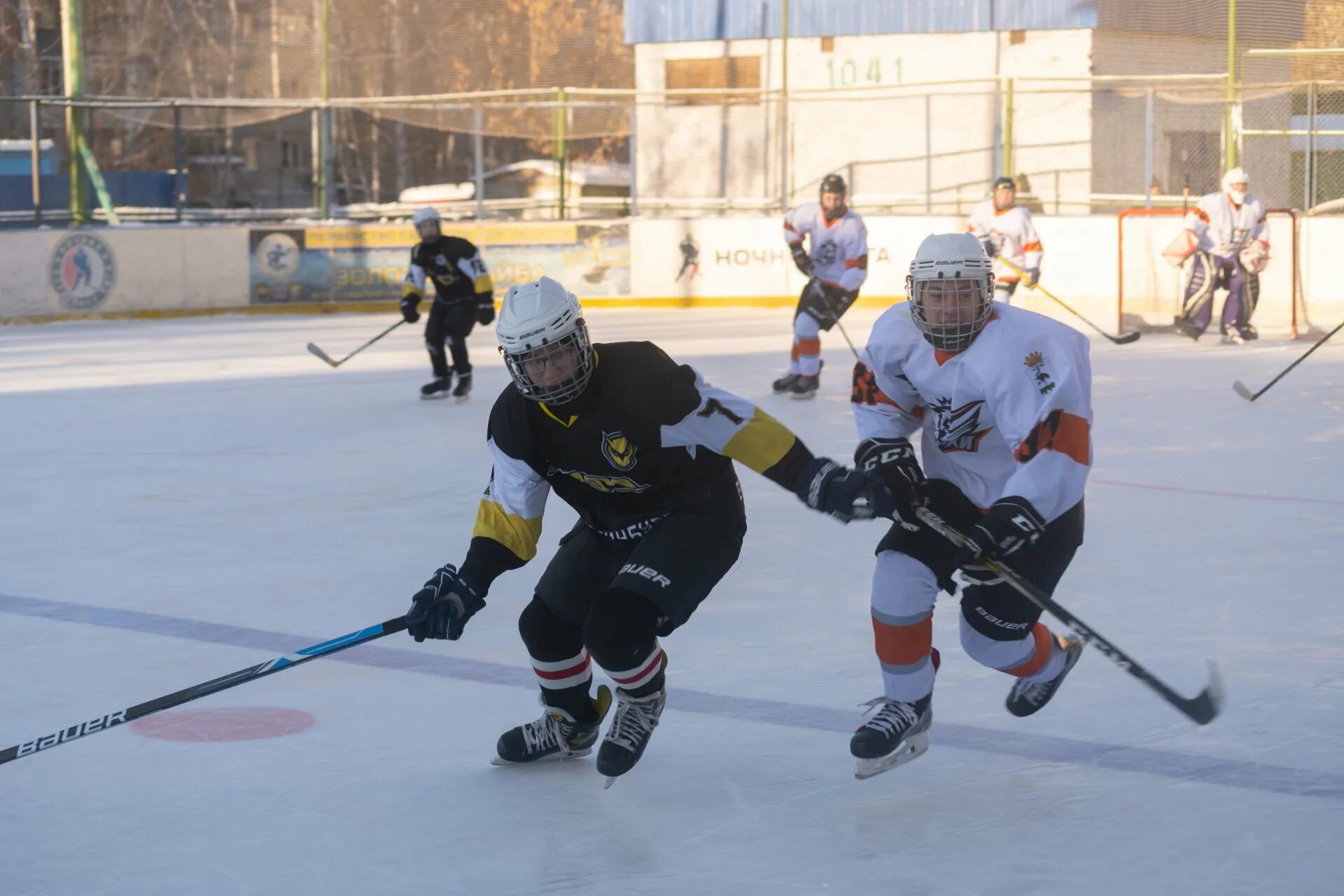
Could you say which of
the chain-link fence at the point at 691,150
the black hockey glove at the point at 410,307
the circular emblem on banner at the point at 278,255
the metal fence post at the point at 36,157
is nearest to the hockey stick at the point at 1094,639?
the black hockey glove at the point at 410,307

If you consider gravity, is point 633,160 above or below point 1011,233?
above

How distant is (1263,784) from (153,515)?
14.6 feet

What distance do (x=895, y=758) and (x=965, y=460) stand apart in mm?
599

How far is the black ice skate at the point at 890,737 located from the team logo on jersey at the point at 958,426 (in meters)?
0.49

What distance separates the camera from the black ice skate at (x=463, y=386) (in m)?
9.78

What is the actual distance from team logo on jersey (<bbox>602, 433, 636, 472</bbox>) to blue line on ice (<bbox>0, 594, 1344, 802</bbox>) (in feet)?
2.62

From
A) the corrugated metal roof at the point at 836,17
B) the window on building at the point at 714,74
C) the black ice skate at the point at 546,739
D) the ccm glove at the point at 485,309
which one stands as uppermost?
the corrugated metal roof at the point at 836,17

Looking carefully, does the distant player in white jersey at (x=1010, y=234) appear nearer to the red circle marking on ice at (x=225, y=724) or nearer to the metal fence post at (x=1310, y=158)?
the metal fence post at (x=1310, y=158)

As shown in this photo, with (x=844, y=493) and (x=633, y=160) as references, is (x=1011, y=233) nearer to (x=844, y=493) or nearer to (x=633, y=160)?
(x=633, y=160)

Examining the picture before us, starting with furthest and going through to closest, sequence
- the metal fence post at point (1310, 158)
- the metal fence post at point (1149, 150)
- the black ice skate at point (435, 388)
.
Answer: the metal fence post at point (1149, 150) < the metal fence post at point (1310, 158) < the black ice skate at point (435, 388)

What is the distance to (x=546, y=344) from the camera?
290 cm

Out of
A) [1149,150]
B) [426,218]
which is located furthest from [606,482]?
[1149,150]

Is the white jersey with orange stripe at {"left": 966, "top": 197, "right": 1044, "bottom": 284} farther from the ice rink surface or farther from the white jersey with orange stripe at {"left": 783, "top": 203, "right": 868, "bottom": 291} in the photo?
the ice rink surface

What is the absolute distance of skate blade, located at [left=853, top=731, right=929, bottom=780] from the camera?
10.2 feet
